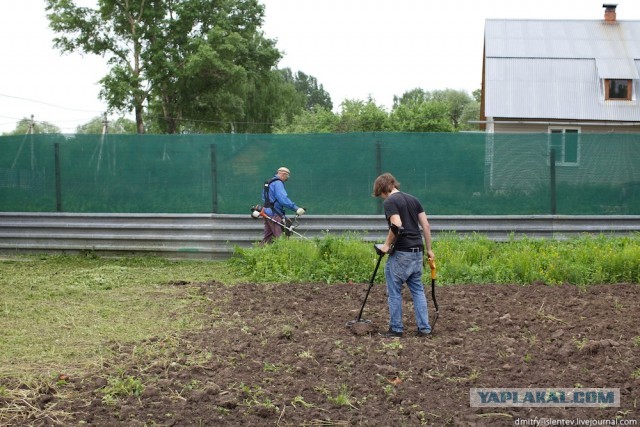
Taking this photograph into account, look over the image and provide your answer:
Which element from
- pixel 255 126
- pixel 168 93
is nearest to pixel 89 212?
pixel 168 93

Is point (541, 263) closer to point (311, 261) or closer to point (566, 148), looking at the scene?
point (311, 261)

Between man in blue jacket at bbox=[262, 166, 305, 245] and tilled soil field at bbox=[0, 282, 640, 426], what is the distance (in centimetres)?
371

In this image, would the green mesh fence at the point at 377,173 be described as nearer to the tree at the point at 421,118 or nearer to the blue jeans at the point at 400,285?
the blue jeans at the point at 400,285

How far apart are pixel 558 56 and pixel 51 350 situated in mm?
29432

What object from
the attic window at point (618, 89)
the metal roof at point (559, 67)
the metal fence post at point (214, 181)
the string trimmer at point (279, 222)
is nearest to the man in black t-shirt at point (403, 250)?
the string trimmer at point (279, 222)

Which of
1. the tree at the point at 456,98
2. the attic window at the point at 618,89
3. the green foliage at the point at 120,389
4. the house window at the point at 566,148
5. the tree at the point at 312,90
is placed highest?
the tree at the point at 312,90

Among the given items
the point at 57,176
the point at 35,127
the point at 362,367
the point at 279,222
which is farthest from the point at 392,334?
the point at 35,127

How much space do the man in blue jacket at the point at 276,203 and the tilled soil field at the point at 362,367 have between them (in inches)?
146

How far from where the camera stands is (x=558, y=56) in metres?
33.0

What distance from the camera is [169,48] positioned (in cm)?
4138

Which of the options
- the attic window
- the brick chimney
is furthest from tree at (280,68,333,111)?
the attic window

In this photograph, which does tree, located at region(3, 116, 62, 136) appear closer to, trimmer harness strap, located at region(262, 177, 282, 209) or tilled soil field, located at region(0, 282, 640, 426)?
trimmer harness strap, located at region(262, 177, 282, 209)

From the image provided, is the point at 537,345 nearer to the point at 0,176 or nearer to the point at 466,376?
the point at 466,376

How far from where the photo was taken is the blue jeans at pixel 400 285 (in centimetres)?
820
